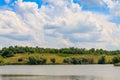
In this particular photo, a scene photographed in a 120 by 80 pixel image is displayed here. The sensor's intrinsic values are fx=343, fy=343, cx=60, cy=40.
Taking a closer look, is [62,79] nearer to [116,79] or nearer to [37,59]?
[116,79]

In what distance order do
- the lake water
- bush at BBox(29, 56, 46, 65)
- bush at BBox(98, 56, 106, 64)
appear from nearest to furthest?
the lake water < bush at BBox(98, 56, 106, 64) < bush at BBox(29, 56, 46, 65)

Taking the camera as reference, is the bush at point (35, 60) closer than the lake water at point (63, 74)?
No

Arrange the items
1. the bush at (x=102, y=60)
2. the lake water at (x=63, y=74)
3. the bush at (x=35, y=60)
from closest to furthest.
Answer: the lake water at (x=63, y=74) < the bush at (x=102, y=60) < the bush at (x=35, y=60)

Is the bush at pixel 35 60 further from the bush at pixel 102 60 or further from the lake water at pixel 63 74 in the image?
the lake water at pixel 63 74

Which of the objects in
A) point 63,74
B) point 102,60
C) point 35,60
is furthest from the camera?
point 35,60

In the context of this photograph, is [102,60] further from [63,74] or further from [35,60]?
[63,74]

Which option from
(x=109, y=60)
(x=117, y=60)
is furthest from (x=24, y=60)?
(x=117, y=60)

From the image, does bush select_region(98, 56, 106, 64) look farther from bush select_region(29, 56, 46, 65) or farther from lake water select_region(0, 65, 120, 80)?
lake water select_region(0, 65, 120, 80)

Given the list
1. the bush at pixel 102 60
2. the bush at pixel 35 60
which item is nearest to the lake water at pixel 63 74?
the bush at pixel 102 60

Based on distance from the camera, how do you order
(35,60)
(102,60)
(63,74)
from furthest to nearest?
(35,60) → (102,60) → (63,74)

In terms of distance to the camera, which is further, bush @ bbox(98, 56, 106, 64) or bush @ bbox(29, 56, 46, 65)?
bush @ bbox(29, 56, 46, 65)

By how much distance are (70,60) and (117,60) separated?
48.1 meters

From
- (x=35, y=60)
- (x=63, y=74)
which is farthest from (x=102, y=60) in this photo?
(x=63, y=74)

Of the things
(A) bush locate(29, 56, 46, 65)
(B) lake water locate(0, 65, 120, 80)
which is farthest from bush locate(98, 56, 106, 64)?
(B) lake water locate(0, 65, 120, 80)
